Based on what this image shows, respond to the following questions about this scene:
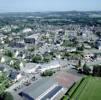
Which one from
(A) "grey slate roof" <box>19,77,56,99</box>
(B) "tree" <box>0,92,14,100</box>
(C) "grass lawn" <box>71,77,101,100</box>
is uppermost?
(B) "tree" <box>0,92,14,100</box>

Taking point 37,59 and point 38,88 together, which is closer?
point 38,88

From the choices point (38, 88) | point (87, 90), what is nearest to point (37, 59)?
point (38, 88)

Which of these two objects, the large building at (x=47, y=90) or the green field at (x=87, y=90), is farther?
the green field at (x=87, y=90)

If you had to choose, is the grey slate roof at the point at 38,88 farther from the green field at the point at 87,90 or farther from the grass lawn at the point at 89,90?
the grass lawn at the point at 89,90

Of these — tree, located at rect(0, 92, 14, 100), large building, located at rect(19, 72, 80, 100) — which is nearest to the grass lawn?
large building, located at rect(19, 72, 80, 100)

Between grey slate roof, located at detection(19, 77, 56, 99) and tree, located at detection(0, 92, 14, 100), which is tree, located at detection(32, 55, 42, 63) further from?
tree, located at detection(0, 92, 14, 100)

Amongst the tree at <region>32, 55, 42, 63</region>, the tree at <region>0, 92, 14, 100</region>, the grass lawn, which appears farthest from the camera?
the tree at <region>32, 55, 42, 63</region>

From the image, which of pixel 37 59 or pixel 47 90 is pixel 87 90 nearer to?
pixel 47 90

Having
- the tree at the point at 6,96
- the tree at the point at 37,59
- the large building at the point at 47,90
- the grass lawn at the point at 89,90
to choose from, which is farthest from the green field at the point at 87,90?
the tree at the point at 37,59
